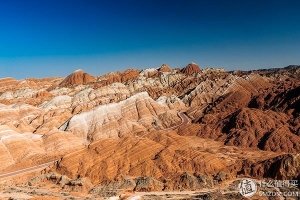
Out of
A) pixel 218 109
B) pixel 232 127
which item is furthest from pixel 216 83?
pixel 232 127

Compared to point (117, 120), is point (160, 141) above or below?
below

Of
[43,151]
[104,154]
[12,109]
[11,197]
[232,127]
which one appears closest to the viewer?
[11,197]

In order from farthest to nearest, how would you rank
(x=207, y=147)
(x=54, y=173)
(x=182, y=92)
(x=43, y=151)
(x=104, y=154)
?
(x=182, y=92) → (x=207, y=147) → (x=43, y=151) → (x=104, y=154) → (x=54, y=173)

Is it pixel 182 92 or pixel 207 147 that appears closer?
pixel 207 147

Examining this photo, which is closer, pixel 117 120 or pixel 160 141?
pixel 160 141

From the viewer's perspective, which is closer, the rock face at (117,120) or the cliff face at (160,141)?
the cliff face at (160,141)

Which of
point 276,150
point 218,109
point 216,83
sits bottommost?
point 276,150

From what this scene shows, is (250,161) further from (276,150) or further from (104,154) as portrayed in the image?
(104,154)

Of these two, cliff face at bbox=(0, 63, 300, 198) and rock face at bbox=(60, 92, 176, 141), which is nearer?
cliff face at bbox=(0, 63, 300, 198)
